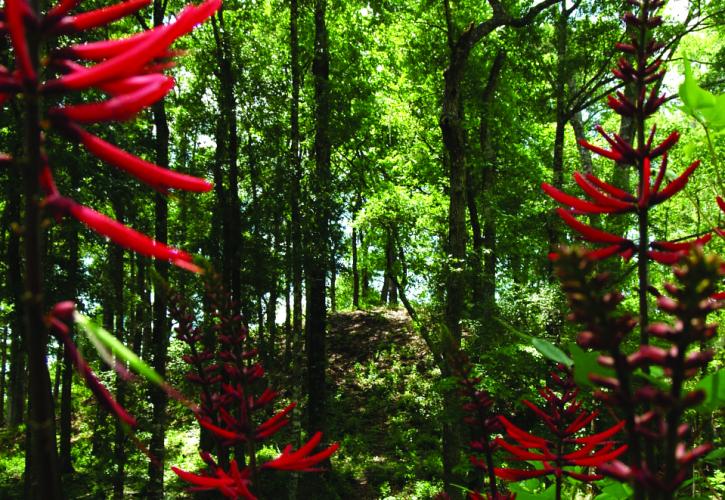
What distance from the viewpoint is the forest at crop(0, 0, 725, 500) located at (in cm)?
50

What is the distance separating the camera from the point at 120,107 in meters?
0.44

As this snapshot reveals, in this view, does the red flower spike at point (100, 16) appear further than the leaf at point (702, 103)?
No

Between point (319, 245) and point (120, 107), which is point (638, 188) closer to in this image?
point (120, 107)

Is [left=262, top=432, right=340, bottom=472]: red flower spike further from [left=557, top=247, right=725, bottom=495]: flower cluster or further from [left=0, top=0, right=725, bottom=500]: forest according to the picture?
[left=557, top=247, right=725, bottom=495]: flower cluster

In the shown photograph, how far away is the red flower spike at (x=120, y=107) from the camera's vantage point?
17.5 inches

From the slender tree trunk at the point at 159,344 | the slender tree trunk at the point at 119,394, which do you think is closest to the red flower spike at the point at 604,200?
the slender tree trunk at the point at 159,344

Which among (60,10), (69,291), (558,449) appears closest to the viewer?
(60,10)

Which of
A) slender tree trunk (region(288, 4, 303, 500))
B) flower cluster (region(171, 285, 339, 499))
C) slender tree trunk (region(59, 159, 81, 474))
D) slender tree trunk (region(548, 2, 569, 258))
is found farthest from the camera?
slender tree trunk (region(548, 2, 569, 258))

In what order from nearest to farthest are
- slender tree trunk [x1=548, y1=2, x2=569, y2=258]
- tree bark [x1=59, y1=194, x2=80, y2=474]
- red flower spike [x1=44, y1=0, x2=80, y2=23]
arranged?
red flower spike [x1=44, y1=0, x2=80, y2=23] < tree bark [x1=59, y1=194, x2=80, y2=474] < slender tree trunk [x1=548, y1=2, x2=569, y2=258]

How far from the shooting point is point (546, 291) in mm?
9445

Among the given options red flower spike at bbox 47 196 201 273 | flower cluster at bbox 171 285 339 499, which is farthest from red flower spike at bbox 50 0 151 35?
flower cluster at bbox 171 285 339 499

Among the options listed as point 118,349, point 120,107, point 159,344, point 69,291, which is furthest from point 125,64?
point 69,291

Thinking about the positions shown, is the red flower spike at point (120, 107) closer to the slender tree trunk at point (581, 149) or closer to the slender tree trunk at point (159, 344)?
the slender tree trunk at point (159, 344)

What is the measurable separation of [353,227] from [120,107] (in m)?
13.5
